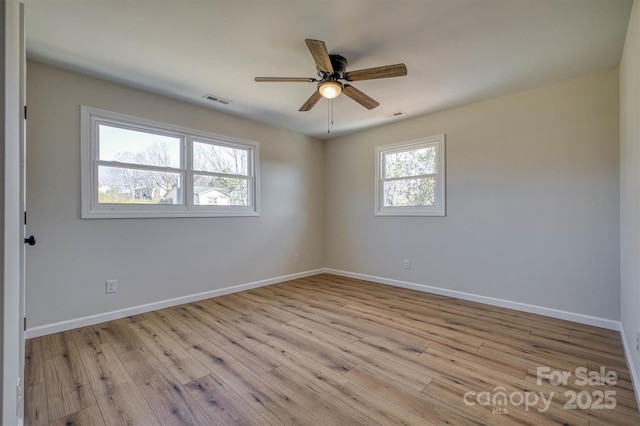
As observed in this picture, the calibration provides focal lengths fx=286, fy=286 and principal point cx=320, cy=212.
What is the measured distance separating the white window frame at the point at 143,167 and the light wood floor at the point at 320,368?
1.18m

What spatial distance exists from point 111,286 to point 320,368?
2.43 meters

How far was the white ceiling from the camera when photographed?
1.98 meters

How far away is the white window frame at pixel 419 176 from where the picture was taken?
13.0 ft

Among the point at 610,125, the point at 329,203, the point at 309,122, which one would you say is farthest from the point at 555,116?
the point at 329,203

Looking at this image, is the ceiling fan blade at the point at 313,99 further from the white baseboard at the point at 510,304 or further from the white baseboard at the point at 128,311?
the white baseboard at the point at 510,304

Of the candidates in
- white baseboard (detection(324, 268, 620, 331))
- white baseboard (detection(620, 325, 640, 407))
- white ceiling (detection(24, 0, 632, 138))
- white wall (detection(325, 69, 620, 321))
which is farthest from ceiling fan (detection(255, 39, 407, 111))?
white baseboard (detection(324, 268, 620, 331))

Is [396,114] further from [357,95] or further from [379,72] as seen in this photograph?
[379,72]

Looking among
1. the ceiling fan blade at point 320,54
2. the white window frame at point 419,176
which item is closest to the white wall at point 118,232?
the white window frame at point 419,176

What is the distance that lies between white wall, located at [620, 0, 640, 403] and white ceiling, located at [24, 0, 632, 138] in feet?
0.89

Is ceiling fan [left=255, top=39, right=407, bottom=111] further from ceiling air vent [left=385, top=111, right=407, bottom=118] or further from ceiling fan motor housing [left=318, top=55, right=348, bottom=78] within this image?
ceiling air vent [left=385, top=111, right=407, bottom=118]

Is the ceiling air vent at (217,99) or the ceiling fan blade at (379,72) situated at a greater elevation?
the ceiling air vent at (217,99)

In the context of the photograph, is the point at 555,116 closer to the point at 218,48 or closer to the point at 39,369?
the point at 218,48

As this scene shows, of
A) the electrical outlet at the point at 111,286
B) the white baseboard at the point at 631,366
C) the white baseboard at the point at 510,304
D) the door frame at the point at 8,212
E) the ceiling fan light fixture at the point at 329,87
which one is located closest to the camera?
the door frame at the point at 8,212

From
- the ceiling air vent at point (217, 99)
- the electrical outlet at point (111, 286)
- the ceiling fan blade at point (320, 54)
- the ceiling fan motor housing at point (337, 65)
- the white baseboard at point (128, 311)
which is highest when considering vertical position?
the ceiling air vent at point (217, 99)
